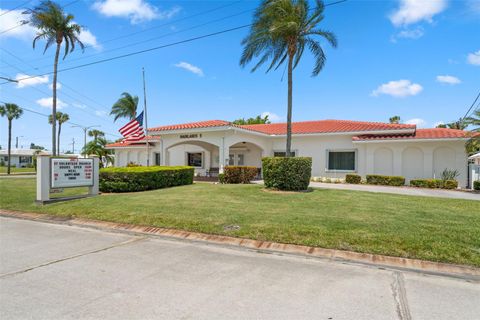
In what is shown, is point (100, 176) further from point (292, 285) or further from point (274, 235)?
point (292, 285)

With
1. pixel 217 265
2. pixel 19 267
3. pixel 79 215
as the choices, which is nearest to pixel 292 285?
pixel 217 265

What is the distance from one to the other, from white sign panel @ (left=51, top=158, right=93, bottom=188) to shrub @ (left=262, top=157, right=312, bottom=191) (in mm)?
7684

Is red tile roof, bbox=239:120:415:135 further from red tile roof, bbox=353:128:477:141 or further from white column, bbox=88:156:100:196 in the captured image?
white column, bbox=88:156:100:196

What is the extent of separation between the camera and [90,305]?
358 centimetres

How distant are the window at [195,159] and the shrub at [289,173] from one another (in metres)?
13.6

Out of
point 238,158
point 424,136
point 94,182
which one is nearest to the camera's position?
point 94,182

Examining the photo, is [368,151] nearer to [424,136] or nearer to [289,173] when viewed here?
[424,136]

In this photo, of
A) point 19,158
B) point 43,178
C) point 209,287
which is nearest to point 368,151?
point 43,178

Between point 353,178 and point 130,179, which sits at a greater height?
point 130,179

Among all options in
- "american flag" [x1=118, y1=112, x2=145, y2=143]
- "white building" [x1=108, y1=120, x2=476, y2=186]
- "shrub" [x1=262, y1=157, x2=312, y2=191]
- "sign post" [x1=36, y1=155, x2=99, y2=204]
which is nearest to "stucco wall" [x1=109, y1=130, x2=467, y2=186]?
"white building" [x1=108, y1=120, x2=476, y2=186]

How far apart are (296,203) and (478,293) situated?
6.22m

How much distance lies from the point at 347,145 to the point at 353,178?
259 centimetres

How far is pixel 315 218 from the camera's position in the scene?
25.1 ft

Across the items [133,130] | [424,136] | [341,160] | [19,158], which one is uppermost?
[133,130]
